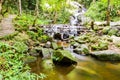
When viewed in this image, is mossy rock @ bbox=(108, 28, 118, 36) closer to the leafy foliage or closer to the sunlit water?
the sunlit water

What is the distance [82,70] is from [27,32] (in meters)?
6.50

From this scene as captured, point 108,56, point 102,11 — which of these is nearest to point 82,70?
point 108,56

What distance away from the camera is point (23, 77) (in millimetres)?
5727

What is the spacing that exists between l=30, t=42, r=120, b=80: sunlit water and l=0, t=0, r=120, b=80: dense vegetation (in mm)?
649

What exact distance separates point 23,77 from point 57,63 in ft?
13.9

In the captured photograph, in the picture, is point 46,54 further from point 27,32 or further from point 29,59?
point 27,32

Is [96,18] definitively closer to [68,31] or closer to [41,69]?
[68,31]

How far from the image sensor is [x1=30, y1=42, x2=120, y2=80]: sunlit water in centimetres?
832

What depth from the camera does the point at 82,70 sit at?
9.31 metres

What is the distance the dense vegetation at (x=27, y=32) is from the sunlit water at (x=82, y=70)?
649mm

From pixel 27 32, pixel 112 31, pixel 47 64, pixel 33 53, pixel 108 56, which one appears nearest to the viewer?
pixel 47 64

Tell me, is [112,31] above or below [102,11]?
below

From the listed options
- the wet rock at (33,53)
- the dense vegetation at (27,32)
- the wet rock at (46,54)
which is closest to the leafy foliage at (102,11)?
the dense vegetation at (27,32)

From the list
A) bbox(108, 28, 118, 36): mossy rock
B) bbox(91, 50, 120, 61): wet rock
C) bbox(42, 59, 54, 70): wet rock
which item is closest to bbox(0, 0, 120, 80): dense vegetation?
bbox(108, 28, 118, 36): mossy rock
